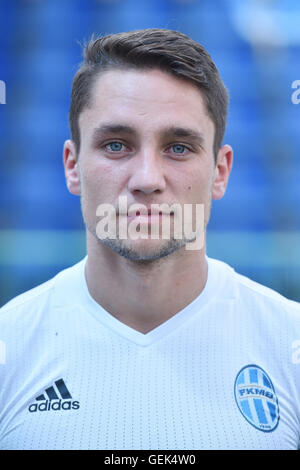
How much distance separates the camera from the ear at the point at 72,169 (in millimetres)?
1760

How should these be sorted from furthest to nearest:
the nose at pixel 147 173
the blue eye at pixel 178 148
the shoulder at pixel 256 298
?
the shoulder at pixel 256 298, the blue eye at pixel 178 148, the nose at pixel 147 173

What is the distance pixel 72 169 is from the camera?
1.81 m

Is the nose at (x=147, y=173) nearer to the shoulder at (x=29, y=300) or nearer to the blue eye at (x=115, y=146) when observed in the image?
the blue eye at (x=115, y=146)

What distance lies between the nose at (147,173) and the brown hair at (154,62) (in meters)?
0.32

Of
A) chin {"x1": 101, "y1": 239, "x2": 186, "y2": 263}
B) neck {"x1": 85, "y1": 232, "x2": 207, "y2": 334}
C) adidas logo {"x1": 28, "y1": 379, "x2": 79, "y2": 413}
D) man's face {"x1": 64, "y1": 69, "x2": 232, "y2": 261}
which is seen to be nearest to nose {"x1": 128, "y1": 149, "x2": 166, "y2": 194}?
man's face {"x1": 64, "y1": 69, "x2": 232, "y2": 261}

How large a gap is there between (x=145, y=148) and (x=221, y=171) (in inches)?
18.5

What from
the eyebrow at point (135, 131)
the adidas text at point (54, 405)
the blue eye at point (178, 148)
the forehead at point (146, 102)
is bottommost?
the adidas text at point (54, 405)

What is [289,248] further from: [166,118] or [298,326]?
[166,118]

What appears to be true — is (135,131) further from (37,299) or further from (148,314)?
(37,299)

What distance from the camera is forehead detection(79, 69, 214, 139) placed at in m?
1.53

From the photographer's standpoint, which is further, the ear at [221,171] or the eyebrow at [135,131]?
the ear at [221,171]

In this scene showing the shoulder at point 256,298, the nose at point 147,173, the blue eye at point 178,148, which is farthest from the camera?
the shoulder at point 256,298

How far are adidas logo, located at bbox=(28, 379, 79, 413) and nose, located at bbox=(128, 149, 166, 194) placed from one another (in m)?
0.70

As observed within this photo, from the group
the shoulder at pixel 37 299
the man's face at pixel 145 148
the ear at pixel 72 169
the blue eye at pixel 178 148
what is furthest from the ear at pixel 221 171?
the shoulder at pixel 37 299
